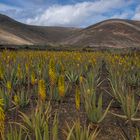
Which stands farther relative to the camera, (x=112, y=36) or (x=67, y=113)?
(x=112, y=36)

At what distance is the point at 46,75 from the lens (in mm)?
7633

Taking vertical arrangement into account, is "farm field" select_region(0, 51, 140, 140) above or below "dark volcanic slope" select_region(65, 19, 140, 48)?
above

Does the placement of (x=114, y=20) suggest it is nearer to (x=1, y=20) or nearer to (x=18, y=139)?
(x=1, y=20)

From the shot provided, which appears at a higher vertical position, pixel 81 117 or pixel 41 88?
pixel 41 88


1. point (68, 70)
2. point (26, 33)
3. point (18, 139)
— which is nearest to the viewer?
point (18, 139)

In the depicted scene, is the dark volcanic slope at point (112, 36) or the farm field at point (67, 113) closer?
the farm field at point (67, 113)

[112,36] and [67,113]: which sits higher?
[67,113]

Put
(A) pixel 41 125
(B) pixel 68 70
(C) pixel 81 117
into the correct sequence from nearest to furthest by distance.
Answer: (A) pixel 41 125, (C) pixel 81 117, (B) pixel 68 70

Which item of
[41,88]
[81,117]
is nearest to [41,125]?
[41,88]

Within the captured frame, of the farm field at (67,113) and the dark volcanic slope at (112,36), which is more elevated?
the farm field at (67,113)

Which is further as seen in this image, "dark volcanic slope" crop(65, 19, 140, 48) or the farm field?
"dark volcanic slope" crop(65, 19, 140, 48)

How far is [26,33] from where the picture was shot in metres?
162

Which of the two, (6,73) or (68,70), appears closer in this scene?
(6,73)

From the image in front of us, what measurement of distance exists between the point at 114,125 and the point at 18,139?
208cm
